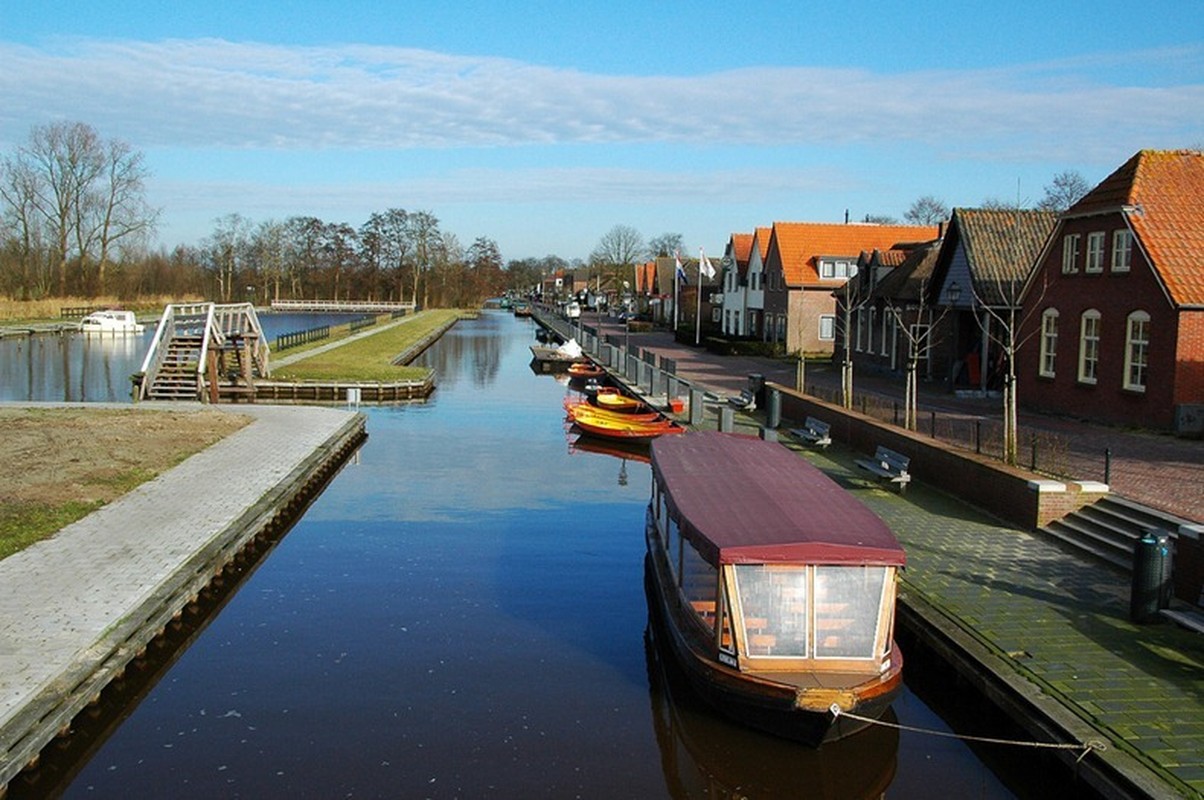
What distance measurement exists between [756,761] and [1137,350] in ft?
59.0

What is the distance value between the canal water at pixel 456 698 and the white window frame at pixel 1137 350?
39.9 feet

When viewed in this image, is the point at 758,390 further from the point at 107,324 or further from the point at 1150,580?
the point at 107,324

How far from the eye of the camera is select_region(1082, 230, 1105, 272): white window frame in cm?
2536

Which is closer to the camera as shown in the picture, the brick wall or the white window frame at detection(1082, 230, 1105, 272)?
the brick wall

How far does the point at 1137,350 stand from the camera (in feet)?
79.3

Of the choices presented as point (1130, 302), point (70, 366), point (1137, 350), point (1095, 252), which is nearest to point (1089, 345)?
point (1137, 350)

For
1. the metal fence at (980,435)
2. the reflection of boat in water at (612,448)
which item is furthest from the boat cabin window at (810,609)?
the reflection of boat in water at (612,448)

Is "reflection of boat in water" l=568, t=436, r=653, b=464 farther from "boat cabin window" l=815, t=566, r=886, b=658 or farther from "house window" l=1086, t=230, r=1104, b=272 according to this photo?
"boat cabin window" l=815, t=566, r=886, b=658

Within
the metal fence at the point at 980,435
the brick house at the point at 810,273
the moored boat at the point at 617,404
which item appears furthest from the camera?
the brick house at the point at 810,273

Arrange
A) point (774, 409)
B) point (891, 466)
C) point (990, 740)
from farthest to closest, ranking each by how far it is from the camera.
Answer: point (774, 409), point (891, 466), point (990, 740)

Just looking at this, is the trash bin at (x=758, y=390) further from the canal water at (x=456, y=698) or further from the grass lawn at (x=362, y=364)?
the canal water at (x=456, y=698)

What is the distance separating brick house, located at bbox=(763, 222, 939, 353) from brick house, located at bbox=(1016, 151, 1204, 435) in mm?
25299

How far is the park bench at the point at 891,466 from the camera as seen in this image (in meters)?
20.0

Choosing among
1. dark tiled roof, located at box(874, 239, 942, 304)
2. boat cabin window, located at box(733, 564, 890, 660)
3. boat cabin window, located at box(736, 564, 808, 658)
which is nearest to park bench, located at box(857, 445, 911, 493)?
boat cabin window, located at box(733, 564, 890, 660)
